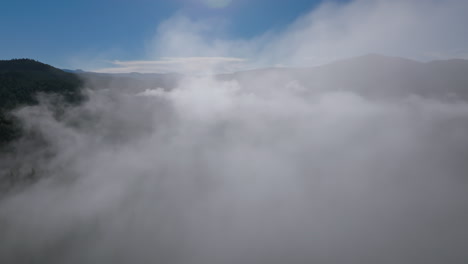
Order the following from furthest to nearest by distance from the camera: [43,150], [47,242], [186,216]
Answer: [186,216], [43,150], [47,242]

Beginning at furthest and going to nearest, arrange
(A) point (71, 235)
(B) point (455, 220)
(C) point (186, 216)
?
(B) point (455, 220), (C) point (186, 216), (A) point (71, 235)

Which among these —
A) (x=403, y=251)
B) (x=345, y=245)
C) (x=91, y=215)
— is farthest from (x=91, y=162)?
(x=403, y=251)

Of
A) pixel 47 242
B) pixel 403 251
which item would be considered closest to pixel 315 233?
pixel 403 251

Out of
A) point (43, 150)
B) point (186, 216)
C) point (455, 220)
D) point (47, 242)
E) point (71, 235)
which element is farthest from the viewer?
point (455, 220)

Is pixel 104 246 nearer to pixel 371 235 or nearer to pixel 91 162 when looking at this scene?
pixel 91 162

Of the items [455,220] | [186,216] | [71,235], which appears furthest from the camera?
[455,220]

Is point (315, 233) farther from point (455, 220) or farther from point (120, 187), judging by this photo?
point (120, 187)

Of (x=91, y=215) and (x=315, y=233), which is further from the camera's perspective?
(x=315, y=233)

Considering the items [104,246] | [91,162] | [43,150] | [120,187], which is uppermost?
[43,150]

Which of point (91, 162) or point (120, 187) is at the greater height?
point (91, 162)
